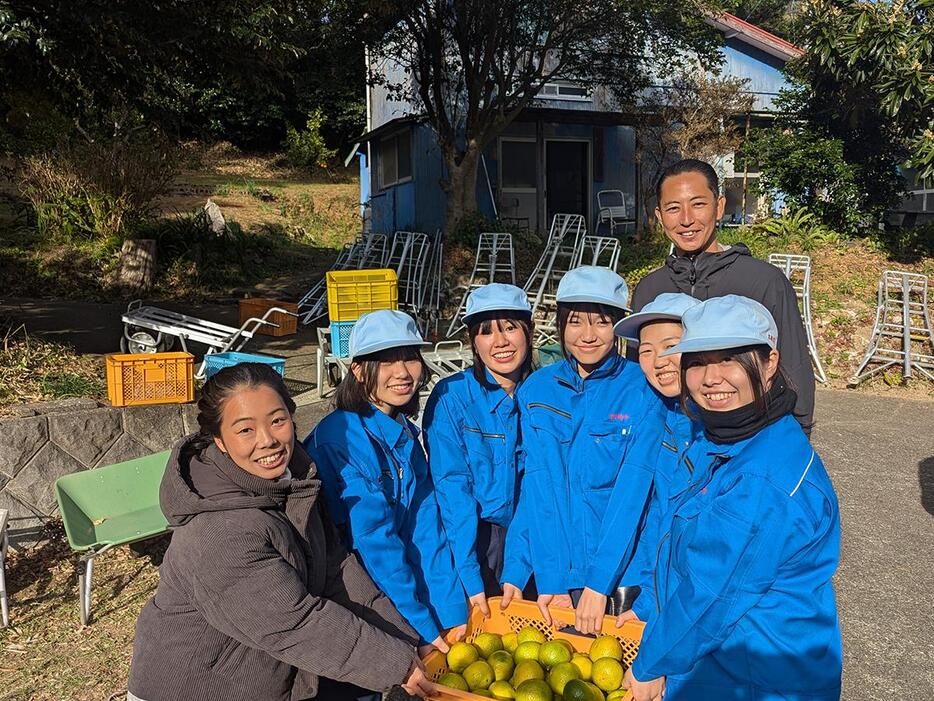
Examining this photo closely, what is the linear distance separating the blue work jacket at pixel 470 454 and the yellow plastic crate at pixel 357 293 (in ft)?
20.5

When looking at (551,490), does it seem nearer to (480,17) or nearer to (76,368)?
(76,368)

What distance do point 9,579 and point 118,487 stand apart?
0.93 m

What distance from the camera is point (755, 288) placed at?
2707mm

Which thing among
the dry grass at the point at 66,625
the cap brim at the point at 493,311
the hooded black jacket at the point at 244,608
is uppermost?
the cap brim at the point at 493,311

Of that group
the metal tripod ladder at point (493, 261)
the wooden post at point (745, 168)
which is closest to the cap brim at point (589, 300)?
the metal tripod ladder at point (493, 261)

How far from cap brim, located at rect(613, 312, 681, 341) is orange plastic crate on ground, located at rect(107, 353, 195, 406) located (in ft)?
15.0

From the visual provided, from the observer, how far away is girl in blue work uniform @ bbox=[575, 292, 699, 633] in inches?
96.8

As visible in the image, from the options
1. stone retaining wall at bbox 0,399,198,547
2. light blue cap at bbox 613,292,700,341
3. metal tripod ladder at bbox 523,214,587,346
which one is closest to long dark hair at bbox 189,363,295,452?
light blue cap at bbox 613,292,700,341

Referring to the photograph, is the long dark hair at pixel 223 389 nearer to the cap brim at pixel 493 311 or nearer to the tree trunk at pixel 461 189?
the cap brim at pixel 493 311

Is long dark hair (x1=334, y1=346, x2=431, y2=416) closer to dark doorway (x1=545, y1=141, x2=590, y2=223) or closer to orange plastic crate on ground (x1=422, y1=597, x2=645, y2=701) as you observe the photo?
orange plastic crate on ground (x1=422, y1=597, x2=645, y2=701)

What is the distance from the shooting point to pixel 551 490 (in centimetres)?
267

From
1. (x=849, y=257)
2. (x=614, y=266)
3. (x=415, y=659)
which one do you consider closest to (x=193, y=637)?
(x=415, y=659)

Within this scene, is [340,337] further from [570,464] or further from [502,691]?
[502,691]

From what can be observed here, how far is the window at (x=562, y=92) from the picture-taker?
18234 mm
